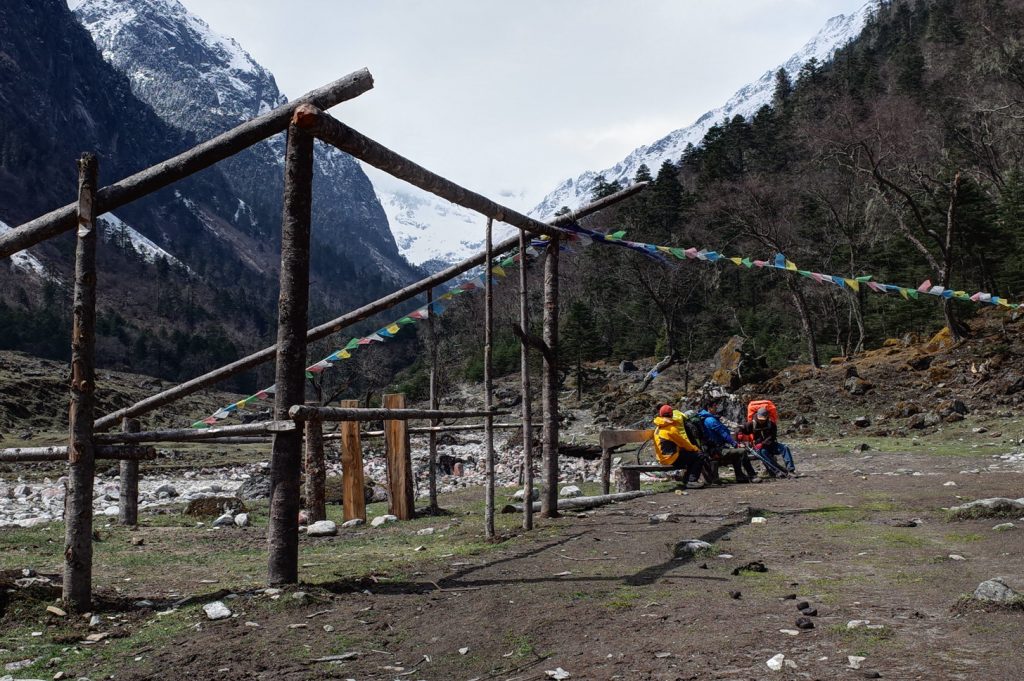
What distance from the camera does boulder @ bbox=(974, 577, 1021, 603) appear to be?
357 centimetres

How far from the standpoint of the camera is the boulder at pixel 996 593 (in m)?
3.57

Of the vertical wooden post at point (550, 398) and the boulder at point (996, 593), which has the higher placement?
the vertical wooden post at point (550, 398)

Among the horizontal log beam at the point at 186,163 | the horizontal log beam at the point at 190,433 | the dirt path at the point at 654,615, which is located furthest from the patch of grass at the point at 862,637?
the horizontal log beam at the point at 186,163

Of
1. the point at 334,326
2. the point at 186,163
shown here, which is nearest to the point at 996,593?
the point at 186,163

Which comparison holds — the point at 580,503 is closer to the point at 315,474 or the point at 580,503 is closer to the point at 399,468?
the point at 399,468

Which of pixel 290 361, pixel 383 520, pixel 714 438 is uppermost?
pixel 290 361

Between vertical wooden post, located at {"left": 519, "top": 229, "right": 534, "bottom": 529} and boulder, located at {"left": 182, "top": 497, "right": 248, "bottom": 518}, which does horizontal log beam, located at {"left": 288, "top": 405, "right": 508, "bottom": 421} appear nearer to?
vertical wooden post, located at {"left": 519, "top": 229, "right": 534, "bottom": 529}

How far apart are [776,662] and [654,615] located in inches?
37.8

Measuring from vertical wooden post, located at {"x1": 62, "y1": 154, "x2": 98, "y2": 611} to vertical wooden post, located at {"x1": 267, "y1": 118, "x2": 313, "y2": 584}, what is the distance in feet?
3.48

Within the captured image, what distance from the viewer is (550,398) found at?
326 inches

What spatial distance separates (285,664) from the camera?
358cm

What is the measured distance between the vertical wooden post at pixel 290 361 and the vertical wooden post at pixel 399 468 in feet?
14.3

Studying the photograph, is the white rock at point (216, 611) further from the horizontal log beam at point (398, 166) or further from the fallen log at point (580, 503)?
the fallen log at point (580, 503)

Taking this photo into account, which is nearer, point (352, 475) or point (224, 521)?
point (224, 521)
